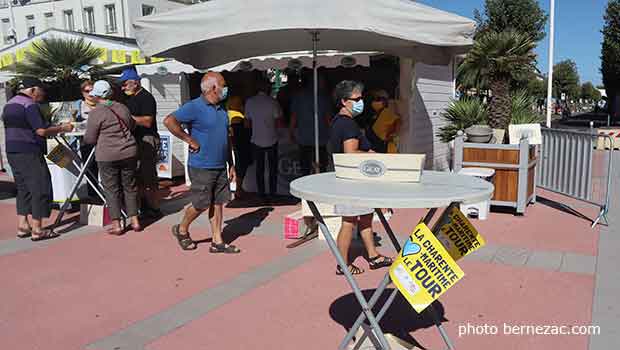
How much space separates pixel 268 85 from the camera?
→ 8930mm

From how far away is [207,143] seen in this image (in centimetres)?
500

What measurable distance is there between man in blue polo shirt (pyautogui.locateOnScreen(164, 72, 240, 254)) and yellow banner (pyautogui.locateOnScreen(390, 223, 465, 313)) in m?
2.93

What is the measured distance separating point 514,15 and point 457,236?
111ft

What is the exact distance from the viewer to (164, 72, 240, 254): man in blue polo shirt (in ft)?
16.2

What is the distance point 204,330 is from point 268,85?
6.02 metres

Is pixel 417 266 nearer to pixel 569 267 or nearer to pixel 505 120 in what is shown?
pixel 569 267

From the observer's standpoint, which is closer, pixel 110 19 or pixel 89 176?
pixel 89 176

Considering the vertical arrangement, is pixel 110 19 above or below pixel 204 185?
above

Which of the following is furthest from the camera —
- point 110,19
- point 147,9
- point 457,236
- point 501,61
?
point 147,9

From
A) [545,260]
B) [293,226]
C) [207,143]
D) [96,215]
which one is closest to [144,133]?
[96,215]

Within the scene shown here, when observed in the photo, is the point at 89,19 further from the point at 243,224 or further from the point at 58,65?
the point at 243,224

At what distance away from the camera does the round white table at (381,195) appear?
2.42 m

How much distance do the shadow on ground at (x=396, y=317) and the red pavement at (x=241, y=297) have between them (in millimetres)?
17

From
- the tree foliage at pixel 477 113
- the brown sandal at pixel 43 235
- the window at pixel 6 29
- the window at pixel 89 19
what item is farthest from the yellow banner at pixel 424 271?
the window at pixel 6 29
